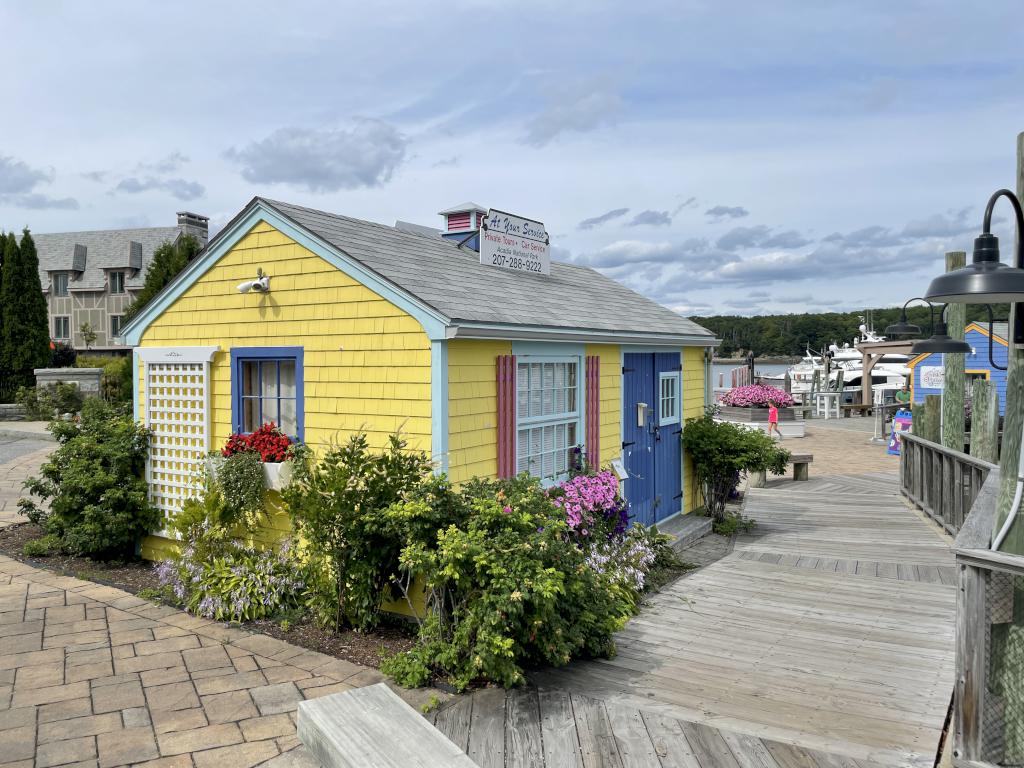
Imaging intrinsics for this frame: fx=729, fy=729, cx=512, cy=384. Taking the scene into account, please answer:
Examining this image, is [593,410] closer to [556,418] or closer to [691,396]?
[556,418]

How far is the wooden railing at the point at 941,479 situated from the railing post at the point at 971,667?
200 inches

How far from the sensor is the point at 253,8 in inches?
329

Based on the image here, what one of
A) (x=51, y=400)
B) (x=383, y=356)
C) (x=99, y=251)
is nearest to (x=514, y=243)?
(x=383, y=356)

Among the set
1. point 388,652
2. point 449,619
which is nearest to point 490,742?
point 449,619

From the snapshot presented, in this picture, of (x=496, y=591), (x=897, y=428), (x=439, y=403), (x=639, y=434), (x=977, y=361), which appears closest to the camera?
(x=496, y=591)

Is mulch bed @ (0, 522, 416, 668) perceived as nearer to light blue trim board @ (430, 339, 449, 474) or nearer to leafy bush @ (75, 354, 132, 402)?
light blue trim board @ (430, 339, 449, 474)

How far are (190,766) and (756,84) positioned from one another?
10305 mm

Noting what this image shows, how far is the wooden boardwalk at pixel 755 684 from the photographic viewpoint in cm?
409

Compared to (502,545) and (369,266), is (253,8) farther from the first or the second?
(502,545)

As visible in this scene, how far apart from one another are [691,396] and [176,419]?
7.10 metres

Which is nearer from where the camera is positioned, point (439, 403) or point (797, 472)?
point (439, 403)

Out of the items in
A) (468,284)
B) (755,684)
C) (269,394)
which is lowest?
(755,684)

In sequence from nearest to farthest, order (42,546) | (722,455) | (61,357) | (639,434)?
1. (42,546)
2. (639,434)
3. (722,455)
4. (61,357)

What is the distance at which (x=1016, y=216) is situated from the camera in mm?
4352
